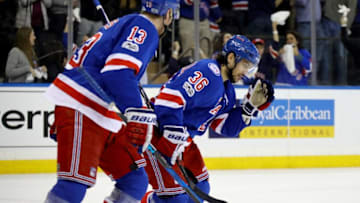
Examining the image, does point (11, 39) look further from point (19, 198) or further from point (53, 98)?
point (53, 98)

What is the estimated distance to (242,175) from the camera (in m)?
5.65

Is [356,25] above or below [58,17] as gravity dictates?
below

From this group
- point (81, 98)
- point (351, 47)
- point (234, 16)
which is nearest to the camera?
point (81, 98)

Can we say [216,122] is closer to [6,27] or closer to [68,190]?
[68,190]

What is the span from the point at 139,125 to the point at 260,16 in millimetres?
4630

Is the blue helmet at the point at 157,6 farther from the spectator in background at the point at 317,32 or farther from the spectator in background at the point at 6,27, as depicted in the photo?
the spectator in background at the point at 317,32

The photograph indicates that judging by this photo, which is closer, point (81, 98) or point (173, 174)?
point (81, 98)

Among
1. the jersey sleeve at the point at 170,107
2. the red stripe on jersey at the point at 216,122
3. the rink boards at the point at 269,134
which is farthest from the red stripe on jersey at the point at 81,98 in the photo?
the rink boards at the point at 269,134

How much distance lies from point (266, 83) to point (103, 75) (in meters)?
1.12

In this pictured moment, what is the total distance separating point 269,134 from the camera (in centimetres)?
629

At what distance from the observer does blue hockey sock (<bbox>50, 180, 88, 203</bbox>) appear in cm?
217

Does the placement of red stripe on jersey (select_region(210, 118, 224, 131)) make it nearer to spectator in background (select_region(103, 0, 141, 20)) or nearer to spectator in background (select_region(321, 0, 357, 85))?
spectator in background (select_region(103, 0, 141, 20))

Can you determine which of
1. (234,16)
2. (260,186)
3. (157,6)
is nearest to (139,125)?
(157,6)

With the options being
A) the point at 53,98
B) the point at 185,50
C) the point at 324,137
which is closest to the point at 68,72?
the point at 53,98
